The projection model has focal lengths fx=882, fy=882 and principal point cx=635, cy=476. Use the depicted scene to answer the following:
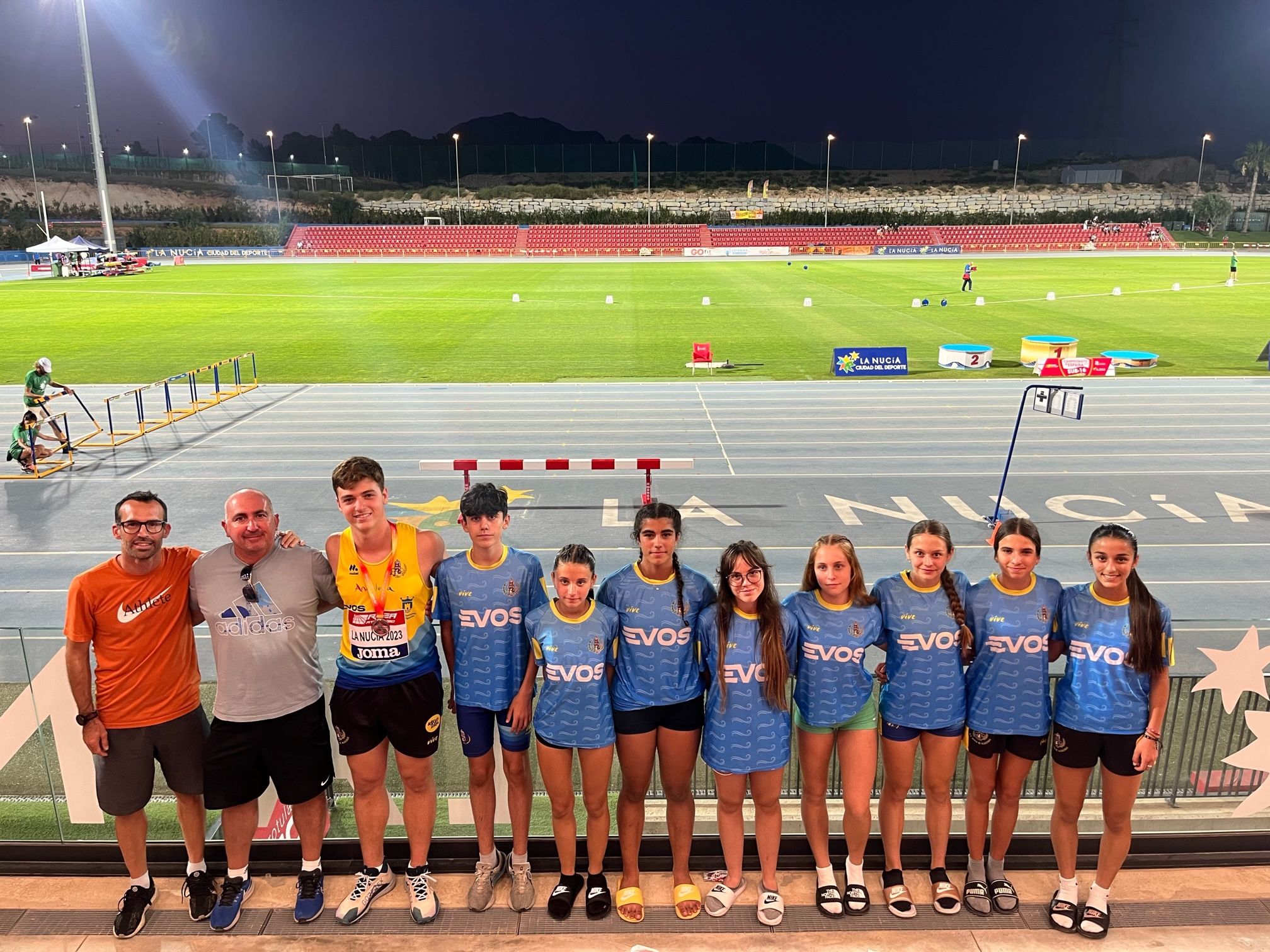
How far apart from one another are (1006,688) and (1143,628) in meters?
0.62

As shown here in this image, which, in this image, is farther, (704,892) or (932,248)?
(932,248)

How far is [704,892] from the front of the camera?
4141mm

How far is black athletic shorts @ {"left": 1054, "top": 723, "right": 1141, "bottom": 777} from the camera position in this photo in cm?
388

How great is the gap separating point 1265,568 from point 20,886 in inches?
447

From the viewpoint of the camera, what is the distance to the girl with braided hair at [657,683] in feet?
12.9

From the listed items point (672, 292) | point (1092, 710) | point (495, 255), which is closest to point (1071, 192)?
point (495, 255)

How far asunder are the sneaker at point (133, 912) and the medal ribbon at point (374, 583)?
1677 mm

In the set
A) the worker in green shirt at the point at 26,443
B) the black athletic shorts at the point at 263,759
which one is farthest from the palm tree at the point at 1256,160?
the black athletic shorts at the point at 263,759

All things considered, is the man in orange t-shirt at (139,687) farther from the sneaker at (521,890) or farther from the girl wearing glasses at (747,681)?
the girl wearing glasses at (747,681)

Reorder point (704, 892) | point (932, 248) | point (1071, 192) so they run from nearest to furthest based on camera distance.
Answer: point (704, 892), point (932, 248), point (1071, 192)

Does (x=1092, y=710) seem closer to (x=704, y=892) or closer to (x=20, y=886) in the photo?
(x=704, y=892)

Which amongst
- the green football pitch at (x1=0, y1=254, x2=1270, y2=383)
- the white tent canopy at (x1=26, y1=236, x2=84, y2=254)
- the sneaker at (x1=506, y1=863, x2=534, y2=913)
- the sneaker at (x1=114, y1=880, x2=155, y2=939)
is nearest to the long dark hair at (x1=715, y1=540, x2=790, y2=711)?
the sneaker at (x1=506, y1=863, x2=534, y2=913)

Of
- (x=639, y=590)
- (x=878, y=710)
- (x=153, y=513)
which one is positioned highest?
(x=153, y=513)

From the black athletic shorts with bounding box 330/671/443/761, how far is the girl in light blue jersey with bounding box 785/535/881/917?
66.5 inches
